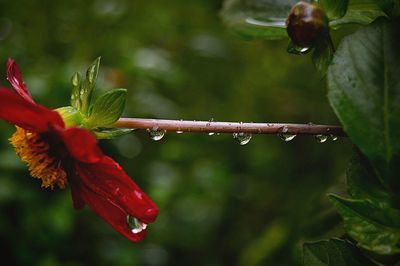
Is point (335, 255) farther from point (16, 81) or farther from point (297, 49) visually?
point (16, 81)

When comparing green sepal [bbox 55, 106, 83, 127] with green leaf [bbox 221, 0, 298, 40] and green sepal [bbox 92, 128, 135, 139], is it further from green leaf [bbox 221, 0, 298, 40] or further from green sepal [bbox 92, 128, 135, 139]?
green leaf [bbox 221, 0, 298, 40]

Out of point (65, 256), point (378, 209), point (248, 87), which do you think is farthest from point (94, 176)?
point (248, 87)

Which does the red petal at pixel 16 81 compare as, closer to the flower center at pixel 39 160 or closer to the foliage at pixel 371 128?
the flower center at pixel 39 160

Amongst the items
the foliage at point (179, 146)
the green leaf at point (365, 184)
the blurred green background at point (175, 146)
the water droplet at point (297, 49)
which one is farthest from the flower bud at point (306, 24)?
the blurred green background at point (175, 146)

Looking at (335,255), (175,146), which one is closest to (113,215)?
(335,255)

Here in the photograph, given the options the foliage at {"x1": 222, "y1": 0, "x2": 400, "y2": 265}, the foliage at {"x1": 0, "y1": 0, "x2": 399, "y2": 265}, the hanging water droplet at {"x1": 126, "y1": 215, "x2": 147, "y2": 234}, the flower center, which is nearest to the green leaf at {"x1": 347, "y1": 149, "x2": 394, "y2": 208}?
the foliage at {"x1": 222, "y1": 0, "x2": 400, "y2": 265}

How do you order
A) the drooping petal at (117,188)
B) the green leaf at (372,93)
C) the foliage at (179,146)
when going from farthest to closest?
1. the foliage at (179,146)
2. the drooping petal at (117,188)
3. the green leaf at (372,93)
